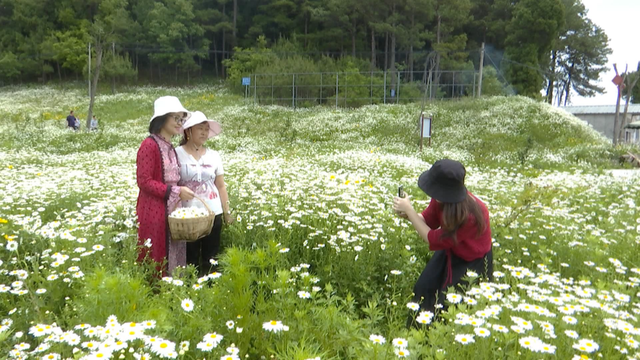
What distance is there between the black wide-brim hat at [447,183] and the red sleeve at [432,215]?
0.38 meters

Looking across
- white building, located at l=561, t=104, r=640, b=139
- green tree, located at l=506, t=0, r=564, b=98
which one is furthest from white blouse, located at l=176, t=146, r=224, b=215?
white building, located at l=561, t=104, r=640, b=139

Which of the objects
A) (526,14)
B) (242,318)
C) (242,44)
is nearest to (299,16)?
(242,44)

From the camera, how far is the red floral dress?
12.6 feet

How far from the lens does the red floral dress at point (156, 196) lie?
3.83 meters

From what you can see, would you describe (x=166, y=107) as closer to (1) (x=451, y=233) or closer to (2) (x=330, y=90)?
(1) (x=451, y=233)

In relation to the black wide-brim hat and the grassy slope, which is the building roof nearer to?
the grassy slope

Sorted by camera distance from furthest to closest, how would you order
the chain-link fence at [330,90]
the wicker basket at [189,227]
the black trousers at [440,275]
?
the chain-link fence at [330,90] → the wicker basket at [189,227] → the black trousers at [440,275]

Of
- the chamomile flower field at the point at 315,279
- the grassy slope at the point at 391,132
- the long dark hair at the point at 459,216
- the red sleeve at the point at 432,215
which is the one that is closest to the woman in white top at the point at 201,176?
the chamomile flower field at the point at 315,279

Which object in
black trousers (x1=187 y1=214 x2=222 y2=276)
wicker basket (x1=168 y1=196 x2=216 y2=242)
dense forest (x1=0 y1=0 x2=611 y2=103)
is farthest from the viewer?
dense forest (x1=0 y1=0 x2=611 y2=103)

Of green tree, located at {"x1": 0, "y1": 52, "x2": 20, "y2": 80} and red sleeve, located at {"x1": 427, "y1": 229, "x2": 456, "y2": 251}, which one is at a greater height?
green tree, located at {"x1": 0, "y1": 52, "x2": 20, "y2": 80}

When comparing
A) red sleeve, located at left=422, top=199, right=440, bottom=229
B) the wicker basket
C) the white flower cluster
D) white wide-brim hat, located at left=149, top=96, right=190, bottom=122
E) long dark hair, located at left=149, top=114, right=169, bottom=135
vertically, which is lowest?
the wicker basket

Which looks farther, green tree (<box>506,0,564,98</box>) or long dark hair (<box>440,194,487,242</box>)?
green tree (<box>506,0,564,98</box>)

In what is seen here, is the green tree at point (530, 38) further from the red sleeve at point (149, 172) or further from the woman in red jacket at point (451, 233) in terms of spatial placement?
the red sleeve at point (149, 172)

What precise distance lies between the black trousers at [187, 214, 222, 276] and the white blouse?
0.16 meters
